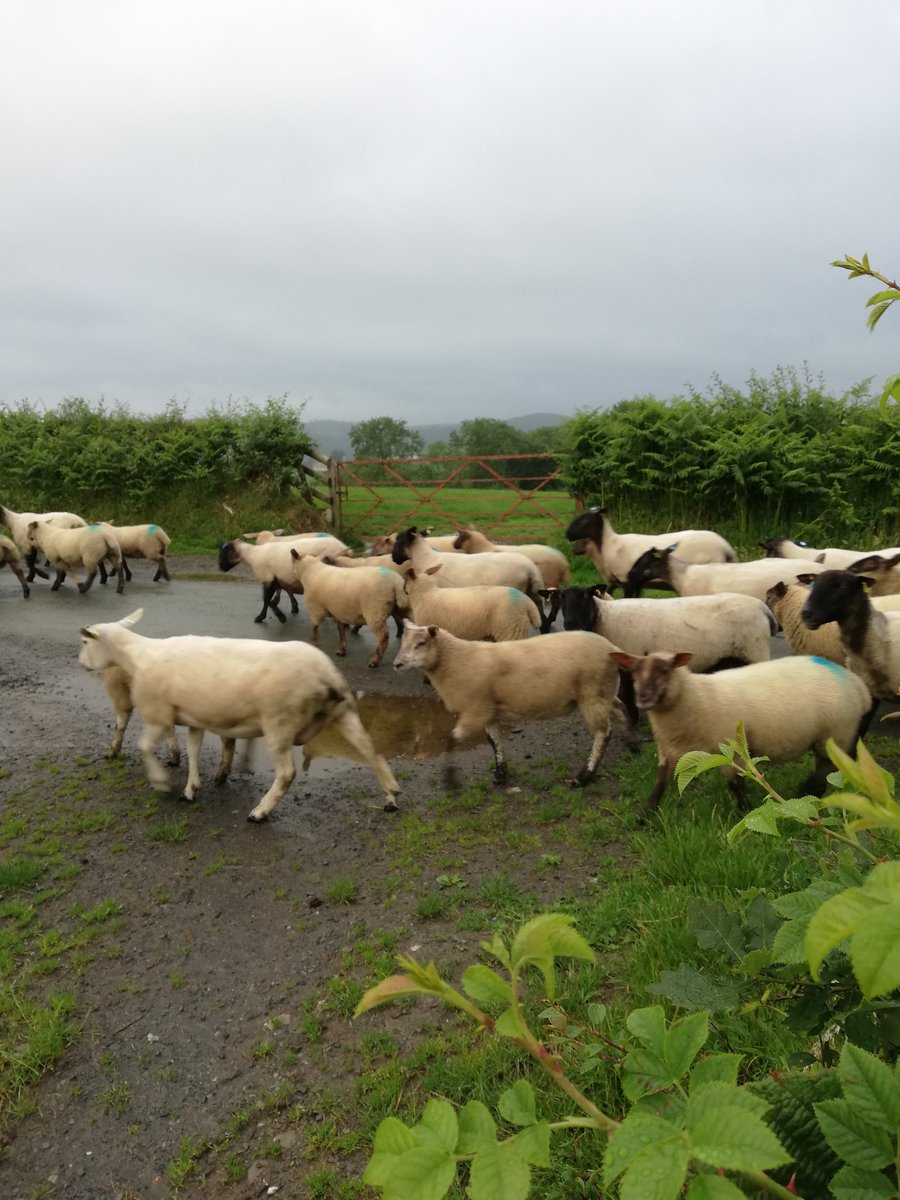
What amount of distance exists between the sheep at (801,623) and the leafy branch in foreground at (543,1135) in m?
6.71

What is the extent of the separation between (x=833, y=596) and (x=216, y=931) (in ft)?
17.3

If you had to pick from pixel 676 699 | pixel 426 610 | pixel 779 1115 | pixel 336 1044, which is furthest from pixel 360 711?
pixel 779 1115

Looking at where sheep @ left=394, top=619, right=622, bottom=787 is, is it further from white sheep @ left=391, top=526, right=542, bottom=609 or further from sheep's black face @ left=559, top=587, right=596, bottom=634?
white sheep @ left=391, top=526, right=542, bottom=609

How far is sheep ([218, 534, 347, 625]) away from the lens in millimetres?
11445

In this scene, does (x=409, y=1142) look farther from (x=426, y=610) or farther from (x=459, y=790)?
(x=426, y=610)

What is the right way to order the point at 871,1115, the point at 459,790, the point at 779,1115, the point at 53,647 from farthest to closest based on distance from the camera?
Answer: the point at 53,647 < the point at 459,790 < the point at 779,1115 < the point at 871,1115

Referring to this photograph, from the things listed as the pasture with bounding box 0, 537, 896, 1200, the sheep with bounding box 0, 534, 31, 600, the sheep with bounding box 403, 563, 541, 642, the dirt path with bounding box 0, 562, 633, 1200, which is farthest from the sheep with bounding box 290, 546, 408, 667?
the sheep with bounding box 0, 534, 31, 600

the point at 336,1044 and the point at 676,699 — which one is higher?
the point at 676,699

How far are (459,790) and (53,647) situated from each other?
730 cm

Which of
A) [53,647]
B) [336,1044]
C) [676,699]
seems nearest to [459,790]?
[676,699]

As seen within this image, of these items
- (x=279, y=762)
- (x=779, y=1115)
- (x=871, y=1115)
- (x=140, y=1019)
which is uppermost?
(x=871, y=1115)

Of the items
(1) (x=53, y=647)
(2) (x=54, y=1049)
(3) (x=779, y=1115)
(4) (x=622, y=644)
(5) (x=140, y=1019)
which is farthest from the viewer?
(1) (x=53, y=647)

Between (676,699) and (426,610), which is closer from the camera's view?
(676,699)

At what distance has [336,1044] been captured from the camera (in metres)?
3.50
